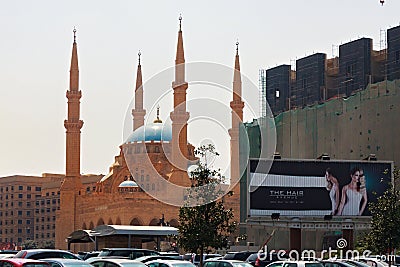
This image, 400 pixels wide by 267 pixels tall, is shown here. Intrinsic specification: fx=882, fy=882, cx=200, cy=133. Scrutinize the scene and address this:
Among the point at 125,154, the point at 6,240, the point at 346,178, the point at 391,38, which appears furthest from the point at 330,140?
the point at 6,240

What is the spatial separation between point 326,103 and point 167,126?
35.9 m

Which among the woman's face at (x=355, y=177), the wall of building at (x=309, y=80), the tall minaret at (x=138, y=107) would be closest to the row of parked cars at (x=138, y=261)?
the woman's face at (x=355, y=177)

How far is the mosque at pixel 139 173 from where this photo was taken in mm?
85375

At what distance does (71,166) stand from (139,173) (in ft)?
25.1

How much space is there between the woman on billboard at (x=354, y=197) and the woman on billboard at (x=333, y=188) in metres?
0.31

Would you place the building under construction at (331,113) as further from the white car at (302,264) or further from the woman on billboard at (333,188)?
the white car at (302,264)

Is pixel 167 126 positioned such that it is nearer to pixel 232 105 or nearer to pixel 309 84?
pixel 232 105

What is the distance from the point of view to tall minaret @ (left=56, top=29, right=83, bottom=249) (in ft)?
298

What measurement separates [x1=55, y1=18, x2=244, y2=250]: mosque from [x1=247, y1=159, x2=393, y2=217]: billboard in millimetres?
32586

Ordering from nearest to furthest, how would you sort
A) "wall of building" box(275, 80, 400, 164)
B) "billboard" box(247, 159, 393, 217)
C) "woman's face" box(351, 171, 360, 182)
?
1. "billboard" box(247, 159, 393, 217)
2. "woman's face" box(351, 171, 360, 182)
3. "wall of building" box(275, 80, 400, 164)

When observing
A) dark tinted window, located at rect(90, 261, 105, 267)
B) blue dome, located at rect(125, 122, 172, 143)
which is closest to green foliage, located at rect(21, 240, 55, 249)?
blue dome, located at rect(125, 122, 172, 143)

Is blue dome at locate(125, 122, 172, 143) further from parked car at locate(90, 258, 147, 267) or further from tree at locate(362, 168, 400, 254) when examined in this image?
parked car at locate(90, 258, 147, 267)

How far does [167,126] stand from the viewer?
333 feet

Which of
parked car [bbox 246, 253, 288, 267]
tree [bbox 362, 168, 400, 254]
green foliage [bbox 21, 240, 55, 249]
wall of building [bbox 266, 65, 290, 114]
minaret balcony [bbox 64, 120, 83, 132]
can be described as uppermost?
wall of building [bbox 266, 65, 290, 114]
